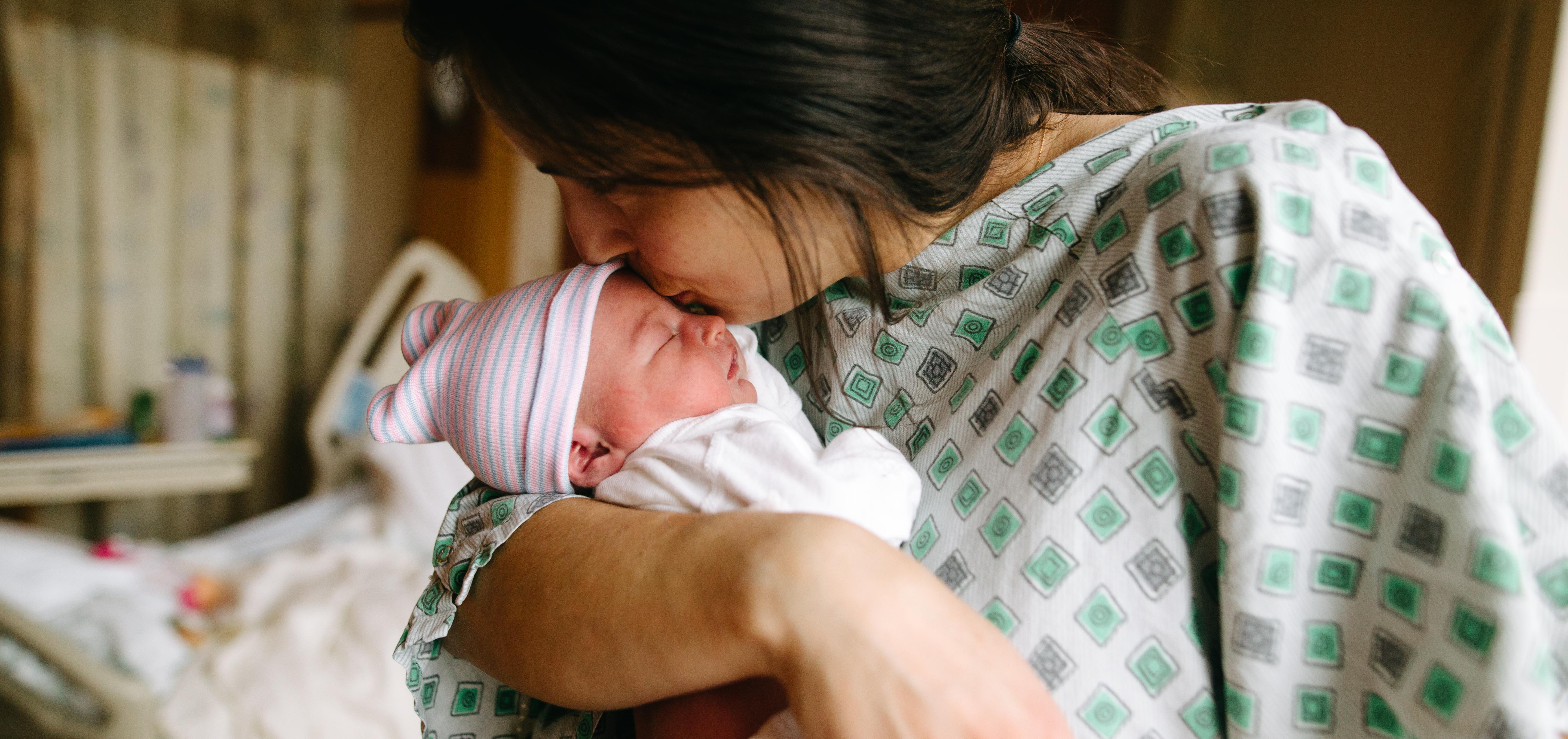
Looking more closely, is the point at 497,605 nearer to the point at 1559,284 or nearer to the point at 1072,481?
the point at 1072,481

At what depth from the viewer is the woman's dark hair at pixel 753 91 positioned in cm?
58

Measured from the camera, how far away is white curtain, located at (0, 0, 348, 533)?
2938 mm

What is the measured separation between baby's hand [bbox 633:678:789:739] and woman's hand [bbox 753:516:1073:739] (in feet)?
0.43

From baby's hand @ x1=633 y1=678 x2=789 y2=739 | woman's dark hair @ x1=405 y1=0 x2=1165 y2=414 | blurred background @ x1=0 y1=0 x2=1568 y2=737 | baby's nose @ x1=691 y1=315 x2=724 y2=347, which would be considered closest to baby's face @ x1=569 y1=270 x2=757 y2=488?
baby's nose @ x1=691 y1=315 x2=724 y2=347

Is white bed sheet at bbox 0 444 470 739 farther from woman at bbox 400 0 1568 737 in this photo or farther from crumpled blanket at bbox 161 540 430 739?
woman at bbox 400 0 1568 737

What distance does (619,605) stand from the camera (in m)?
0.61

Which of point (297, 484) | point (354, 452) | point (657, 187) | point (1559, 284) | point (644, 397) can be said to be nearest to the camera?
point (657, 187)

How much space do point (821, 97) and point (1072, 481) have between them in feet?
1.05

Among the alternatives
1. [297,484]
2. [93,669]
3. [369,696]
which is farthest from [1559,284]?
[297,484]

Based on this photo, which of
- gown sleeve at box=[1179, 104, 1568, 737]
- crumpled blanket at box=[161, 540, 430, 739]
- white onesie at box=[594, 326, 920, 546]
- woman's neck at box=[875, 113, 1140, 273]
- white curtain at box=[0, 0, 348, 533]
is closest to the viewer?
gown sleeve at box=[1179, 104, 1568, 737]

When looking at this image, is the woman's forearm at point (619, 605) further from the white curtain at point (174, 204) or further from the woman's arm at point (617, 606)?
Result: the white curtain at point (174, 204)

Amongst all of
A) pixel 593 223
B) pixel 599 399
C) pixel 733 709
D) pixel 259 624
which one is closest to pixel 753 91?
pixel 593 223

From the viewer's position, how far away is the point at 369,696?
2029 mm

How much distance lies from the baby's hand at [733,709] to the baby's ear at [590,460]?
0.75ft
